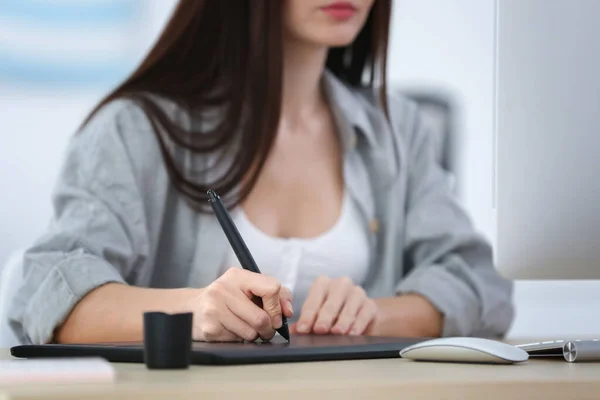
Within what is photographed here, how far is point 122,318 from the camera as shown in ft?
3.45

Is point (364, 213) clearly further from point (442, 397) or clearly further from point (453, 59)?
point (453, 59)

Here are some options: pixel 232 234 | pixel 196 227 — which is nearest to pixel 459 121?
pixel 196 227

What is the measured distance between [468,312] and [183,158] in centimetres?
49

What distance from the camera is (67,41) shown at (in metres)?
2.64

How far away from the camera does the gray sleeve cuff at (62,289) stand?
1.09m

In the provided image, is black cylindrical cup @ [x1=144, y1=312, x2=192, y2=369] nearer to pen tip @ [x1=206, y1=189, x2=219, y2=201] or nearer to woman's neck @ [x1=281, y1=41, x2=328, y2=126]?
pen tip @ [x1=206, y1=189, x2=219, y2=201]

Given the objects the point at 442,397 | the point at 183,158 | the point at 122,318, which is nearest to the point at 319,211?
the point at 183,158

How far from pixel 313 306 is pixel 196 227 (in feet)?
1.21

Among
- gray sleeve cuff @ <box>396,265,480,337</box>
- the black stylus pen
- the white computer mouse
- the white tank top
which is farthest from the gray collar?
the white computer mouse

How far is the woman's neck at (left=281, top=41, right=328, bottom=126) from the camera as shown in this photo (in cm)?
154

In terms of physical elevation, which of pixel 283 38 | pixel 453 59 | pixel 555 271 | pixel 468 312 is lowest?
pixel 468 312

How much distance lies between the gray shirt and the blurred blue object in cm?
120

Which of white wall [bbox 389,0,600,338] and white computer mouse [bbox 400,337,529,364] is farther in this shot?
white wall [bbox 389,0,600,338]

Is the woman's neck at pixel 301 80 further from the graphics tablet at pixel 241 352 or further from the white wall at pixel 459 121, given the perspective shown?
the white wall at pixel 459 121
